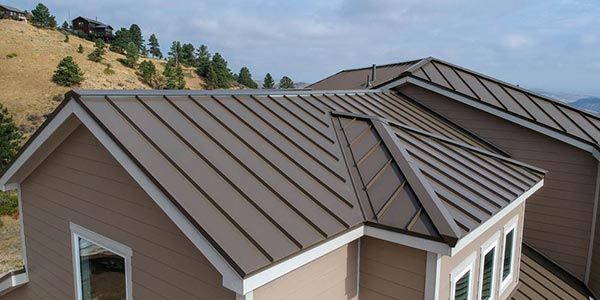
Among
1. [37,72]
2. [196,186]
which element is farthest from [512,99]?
[37,72]

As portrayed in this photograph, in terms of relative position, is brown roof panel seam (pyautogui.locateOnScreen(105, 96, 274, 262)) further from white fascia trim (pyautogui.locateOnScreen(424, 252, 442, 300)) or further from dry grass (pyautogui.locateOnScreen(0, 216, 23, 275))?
dry grass (pyautogui.locateOnScreen(0, 216, 23, 275))

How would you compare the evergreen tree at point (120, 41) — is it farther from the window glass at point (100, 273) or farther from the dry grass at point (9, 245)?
the window glass at point (100, 273)

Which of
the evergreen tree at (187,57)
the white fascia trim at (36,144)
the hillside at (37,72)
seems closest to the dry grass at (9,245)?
the white fascia trim at (36,144)

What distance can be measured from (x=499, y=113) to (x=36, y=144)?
986 centimetres

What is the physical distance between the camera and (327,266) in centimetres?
468

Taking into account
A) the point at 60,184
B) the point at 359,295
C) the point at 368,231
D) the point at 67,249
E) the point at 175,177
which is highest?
the point at 175,177

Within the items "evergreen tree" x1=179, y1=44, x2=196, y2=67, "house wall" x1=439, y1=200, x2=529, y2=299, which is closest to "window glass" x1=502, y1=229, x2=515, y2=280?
"house wall" x1=439, y1=200, x2=529, y2=299

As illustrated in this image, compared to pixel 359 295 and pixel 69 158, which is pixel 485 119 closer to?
pixel 359 295

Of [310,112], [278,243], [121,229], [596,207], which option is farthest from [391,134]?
[596,207]

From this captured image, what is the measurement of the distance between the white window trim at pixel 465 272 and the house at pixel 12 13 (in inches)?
3488

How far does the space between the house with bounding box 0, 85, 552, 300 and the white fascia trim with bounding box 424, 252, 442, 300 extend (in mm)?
17

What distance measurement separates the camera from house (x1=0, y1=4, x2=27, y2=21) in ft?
236

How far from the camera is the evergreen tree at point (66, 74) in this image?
48250 millimetres

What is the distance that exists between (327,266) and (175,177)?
6.78 ft
